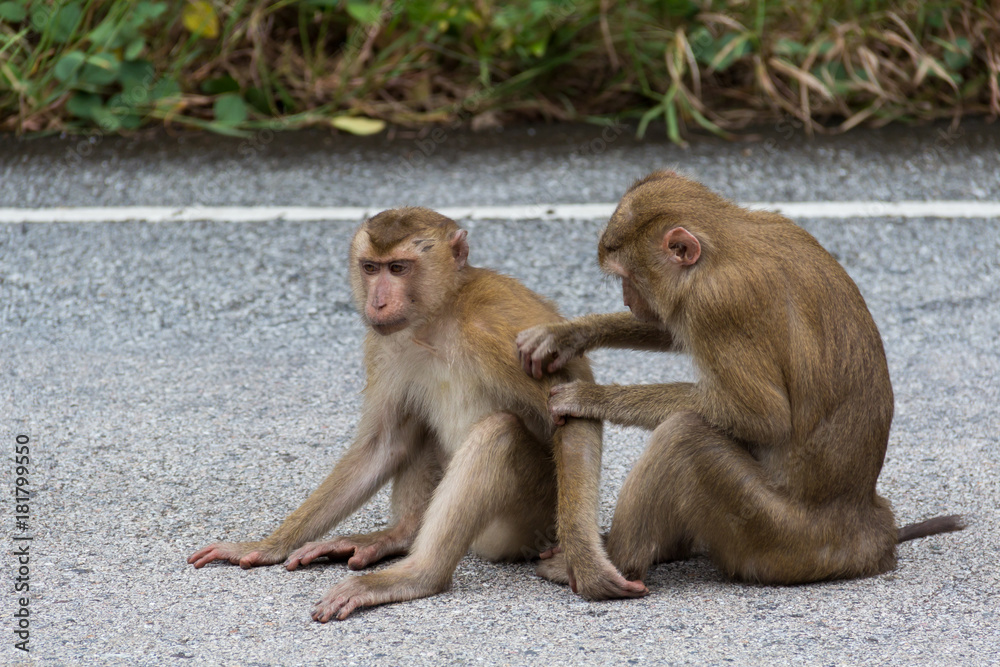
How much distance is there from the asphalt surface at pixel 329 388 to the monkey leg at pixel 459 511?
6cm

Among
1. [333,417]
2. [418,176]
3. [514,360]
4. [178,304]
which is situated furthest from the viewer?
[418,176]

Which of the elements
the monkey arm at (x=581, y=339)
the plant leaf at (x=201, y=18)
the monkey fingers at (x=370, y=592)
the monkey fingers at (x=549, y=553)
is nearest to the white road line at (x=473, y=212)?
the plant leaf at (x=201, y=18)

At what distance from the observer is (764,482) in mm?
3443

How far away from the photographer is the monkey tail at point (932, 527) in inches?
146

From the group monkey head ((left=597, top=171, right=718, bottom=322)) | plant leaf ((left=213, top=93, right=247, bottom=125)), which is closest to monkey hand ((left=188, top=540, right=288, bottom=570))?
monkey head ((left=597, top=171, right=718, bottom=322))

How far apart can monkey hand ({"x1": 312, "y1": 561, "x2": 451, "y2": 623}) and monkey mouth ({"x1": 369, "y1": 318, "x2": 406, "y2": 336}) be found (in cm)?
66

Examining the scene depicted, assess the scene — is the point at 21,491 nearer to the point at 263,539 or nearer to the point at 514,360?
the point at 263,539

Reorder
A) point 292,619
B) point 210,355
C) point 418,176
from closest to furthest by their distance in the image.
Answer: point 292,619 < point 210,355 < point 418,176

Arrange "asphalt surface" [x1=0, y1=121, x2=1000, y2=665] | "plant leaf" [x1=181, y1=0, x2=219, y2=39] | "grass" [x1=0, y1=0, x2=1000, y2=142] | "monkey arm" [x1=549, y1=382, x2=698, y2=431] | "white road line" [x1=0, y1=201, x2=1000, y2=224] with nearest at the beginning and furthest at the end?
"asphalt surface" [x1=0, y1=121, x2=1000, y2=665]
"monkey arm" [x1=549, y1=382, x2=698, y2=431]
"white road line" [x1=0, y1=201, x2=1000, y2=224]
"grass" [x1=0, y1=0, x2=1000, y2=142]
"plant leaf" [x1=181, y1=0, x2=219, y2=39]

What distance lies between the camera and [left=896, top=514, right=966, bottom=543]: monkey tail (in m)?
3.71

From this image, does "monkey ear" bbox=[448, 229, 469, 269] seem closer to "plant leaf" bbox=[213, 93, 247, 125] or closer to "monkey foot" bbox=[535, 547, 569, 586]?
"monkey foot" bbox=[535, 547, 569, 586]

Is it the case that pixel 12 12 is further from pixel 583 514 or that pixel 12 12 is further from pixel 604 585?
pixel 604 585

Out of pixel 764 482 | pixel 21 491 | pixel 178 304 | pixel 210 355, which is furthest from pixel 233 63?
pixel 764 482

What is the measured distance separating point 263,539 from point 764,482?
4.99 feet
